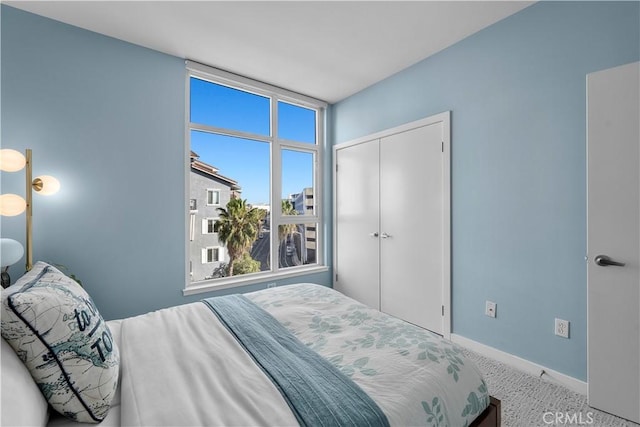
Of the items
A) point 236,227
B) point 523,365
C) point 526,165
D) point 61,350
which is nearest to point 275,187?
point 236,227

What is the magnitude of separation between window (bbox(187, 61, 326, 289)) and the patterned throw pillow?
200cm

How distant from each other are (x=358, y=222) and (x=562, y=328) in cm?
209

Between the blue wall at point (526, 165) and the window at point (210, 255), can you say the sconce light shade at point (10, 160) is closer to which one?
the window at point (210, 255)

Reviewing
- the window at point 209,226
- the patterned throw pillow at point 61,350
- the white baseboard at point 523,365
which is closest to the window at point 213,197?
the window at point 209,226

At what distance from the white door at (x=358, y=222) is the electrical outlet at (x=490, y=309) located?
117 cm

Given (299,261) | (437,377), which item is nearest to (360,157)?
(299,261)

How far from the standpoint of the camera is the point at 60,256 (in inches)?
86.0

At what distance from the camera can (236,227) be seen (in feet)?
10.5

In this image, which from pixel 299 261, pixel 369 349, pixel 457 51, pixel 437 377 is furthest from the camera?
pixel 299 261

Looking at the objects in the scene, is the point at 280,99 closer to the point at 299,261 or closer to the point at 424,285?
the point at 299,261

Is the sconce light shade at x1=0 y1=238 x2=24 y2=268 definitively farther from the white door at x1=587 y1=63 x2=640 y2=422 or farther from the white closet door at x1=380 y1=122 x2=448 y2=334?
the white door at x1=587 y1=63 x2=640 y2=422

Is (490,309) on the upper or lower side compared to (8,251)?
lower

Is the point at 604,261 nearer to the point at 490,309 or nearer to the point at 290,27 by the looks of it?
the point at 490,309

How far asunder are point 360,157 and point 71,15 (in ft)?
9.28
